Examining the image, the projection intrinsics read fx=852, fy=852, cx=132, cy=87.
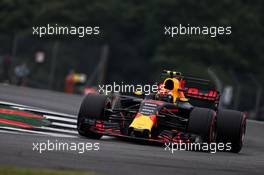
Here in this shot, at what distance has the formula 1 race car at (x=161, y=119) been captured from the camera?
1424cm

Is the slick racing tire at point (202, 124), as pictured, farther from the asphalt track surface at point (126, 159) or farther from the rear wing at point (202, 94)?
the rear wing at point (202, 94)

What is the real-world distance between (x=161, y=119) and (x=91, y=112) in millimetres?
1217

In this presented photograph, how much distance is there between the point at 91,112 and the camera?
14.7 metres

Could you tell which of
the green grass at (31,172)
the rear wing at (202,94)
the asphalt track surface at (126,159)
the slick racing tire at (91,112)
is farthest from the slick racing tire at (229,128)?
the green grass at (31,172)

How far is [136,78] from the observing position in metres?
48.3

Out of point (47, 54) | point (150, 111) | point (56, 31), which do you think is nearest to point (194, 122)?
point (150, 111)

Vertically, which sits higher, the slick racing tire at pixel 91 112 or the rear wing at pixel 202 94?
the rear wing at pixel 202 94

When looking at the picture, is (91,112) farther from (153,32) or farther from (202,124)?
(153,32)

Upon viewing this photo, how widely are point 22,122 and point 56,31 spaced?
26690 mm

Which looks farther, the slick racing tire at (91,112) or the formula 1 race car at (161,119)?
the slick racing tire at (91,112)

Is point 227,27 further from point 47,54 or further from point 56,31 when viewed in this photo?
point 47,54

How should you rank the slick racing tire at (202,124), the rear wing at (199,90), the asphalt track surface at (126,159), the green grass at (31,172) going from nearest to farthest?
1. the green grass at (31,172)
2. the asphalt track surface at (126,159)
3. the slick racing tire at (202,124)
4. the rear wing at (199,90)

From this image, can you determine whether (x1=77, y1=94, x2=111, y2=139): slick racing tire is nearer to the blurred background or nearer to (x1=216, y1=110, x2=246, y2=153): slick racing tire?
(x1=216, y1=110, x2=246, y2=153): slick racing tire

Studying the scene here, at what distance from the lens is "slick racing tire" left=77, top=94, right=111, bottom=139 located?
1473 cm
